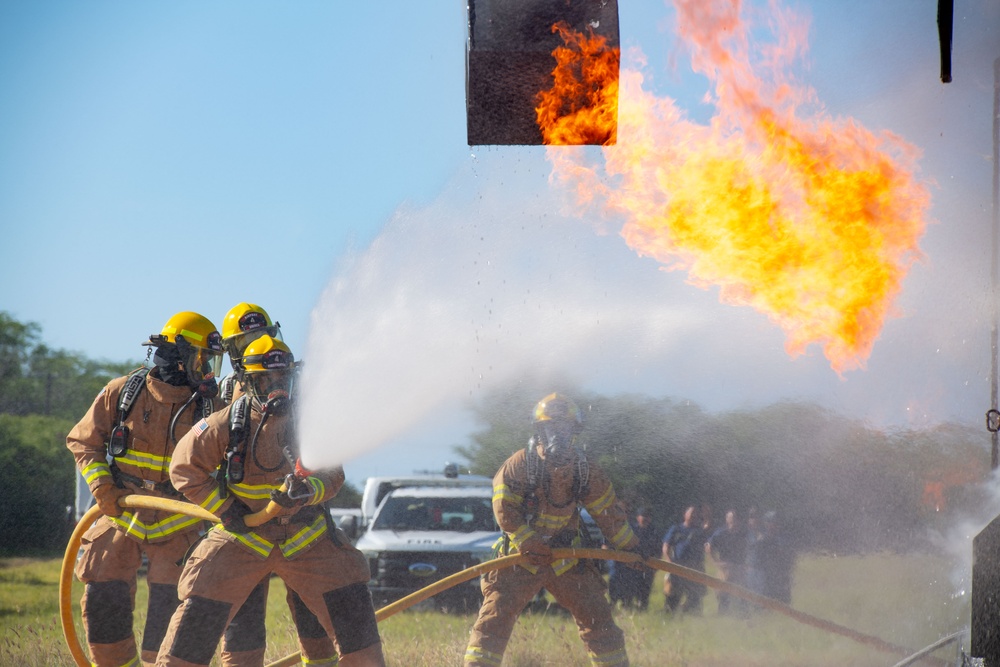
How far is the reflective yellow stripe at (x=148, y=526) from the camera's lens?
560cm

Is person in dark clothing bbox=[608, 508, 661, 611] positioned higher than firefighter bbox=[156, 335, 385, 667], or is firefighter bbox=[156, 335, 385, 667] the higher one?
firefighter bbox=[156, 335, 385, 667]

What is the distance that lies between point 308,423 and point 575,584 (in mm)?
1885

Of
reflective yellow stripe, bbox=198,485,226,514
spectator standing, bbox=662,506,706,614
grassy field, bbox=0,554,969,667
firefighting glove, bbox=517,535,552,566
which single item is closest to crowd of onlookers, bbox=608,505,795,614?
spectator standing, bbox=662,506,706,614

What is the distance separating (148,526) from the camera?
18.4 feet

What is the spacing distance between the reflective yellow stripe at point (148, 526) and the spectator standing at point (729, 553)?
430 centimetres

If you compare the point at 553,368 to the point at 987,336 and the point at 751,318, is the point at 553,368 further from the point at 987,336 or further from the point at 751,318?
the point at 987,336

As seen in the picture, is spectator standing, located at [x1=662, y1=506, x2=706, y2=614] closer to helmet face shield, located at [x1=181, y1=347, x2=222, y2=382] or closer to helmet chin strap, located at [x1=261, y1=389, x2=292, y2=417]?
helmet face shield, located at [x1=181, y1=347, x2=222, y2=382]

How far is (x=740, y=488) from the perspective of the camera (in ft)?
29.7

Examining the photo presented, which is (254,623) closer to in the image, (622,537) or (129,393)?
(129,393)

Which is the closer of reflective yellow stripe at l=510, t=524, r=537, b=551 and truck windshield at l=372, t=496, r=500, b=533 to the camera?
reflective yellow stripe at l=510, t=524, r=537, b=551

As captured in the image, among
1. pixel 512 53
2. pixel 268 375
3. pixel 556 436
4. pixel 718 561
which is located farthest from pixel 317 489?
pixel 718 561

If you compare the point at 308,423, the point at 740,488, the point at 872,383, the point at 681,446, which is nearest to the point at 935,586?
the point at 872,383

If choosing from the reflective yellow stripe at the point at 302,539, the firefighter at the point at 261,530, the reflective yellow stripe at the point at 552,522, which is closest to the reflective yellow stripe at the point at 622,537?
the reflective yellow stripe at the point at 552,522

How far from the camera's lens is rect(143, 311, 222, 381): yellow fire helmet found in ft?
19.2
